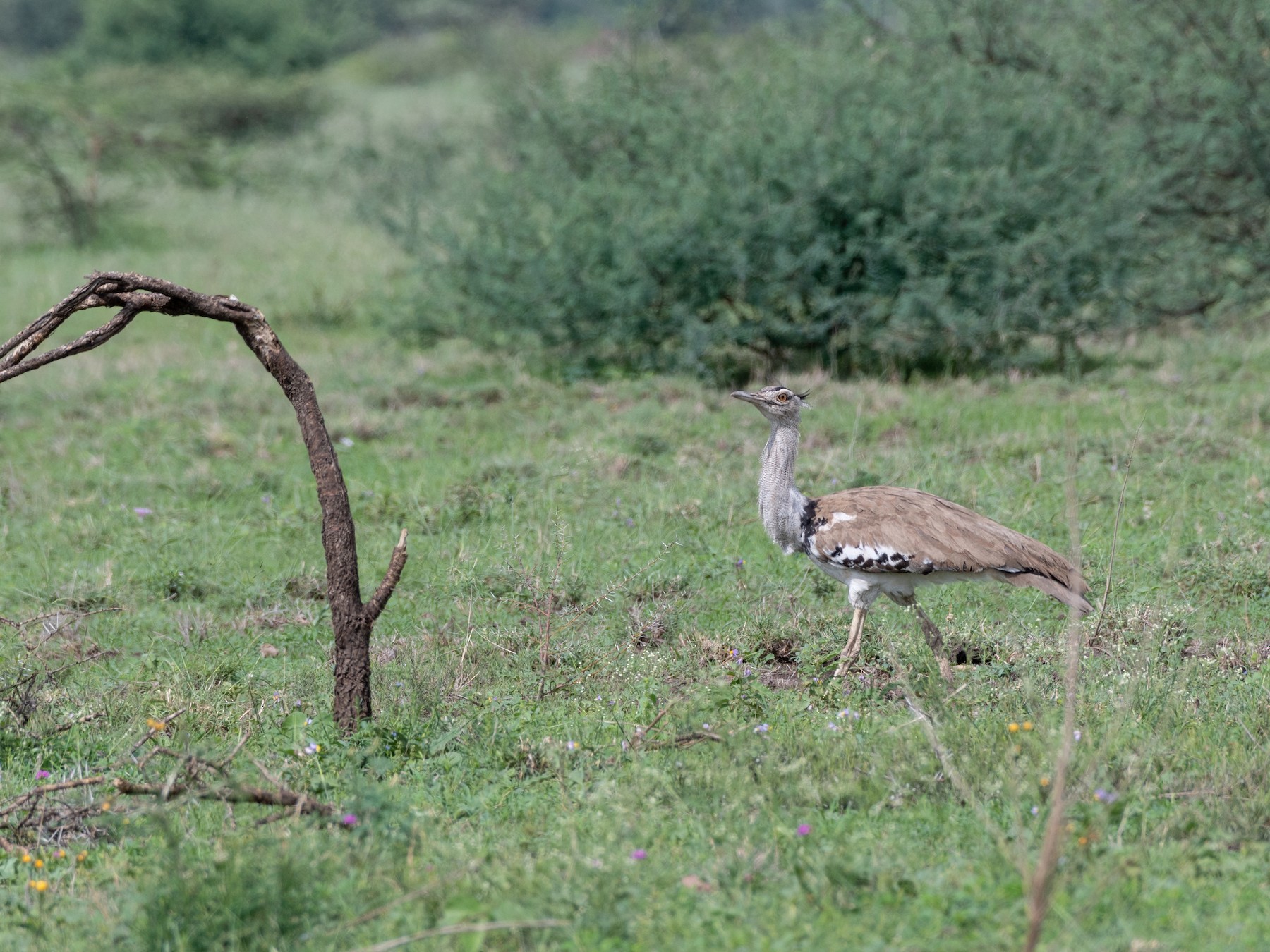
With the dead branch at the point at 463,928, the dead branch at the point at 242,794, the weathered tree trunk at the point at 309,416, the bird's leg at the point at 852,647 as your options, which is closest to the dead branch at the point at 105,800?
the dead branch at the point at 242,794

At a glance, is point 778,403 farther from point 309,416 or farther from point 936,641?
point 309,416

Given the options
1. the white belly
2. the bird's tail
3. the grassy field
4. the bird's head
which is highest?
the bird's head

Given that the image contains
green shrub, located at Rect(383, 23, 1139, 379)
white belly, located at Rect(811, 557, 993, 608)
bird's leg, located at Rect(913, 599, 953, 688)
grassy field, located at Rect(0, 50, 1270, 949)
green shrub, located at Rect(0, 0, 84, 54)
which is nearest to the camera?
grassy field, located at Rect(0, 50, 1270, 949)

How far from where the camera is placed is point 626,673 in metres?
5.04

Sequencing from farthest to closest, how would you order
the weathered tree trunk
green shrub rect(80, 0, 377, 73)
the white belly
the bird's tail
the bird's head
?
green shrub rect(80, 0, 377, 73), the bird's head, the white belly, the bird's tail, the weathered tree trunk

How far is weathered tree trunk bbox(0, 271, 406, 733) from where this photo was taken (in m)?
4.00

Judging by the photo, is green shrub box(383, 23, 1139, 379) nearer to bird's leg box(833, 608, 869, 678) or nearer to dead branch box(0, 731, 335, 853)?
bird's leg box(833, 608, 869, 678)

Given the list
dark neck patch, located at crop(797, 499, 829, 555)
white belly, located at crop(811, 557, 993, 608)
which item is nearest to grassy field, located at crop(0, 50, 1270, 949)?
white belly, located at crop(811, 557, 993, 608)

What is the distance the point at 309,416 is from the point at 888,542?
2116mm

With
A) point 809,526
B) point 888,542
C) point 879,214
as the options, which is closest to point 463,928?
point 888,542

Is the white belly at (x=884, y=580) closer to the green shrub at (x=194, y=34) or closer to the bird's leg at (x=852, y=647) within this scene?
the bird's leg at (x=852, y=647)

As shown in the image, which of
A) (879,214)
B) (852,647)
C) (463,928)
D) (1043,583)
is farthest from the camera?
(879,214)

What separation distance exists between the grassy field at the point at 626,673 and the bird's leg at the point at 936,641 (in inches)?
2.9

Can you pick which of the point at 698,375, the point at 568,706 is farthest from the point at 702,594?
the point at 698,375
